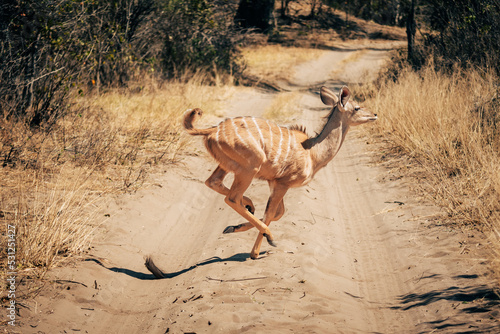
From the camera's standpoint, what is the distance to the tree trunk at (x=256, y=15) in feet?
89.1

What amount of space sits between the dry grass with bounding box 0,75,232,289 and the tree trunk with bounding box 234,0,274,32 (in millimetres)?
16529

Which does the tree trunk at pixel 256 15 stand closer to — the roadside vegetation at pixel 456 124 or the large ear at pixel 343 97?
the roadside vegetation at pixel 456 124

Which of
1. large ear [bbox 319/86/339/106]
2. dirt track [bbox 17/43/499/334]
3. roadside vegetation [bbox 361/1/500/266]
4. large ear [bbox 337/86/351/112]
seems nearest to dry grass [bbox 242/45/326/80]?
roadside vegetation [bbox 361/1/500/266]

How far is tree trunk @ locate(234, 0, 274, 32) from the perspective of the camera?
27172mm

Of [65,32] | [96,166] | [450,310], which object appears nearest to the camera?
[450,310]

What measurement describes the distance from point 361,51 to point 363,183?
20958mm

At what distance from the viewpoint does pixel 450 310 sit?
4.36 meters

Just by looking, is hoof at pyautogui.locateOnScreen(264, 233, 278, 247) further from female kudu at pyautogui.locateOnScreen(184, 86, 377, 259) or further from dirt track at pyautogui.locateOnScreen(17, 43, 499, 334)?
dirt track at pyautogui.locateOnScreen(17, 43, 499, 334)

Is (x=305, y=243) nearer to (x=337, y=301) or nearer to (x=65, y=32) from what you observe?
(x=337, y=301)

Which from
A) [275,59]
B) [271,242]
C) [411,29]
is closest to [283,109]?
[411,29]

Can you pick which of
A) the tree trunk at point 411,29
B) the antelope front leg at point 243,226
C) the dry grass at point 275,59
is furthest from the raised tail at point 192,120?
the dry grass at point 275,59

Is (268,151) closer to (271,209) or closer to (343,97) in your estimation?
(271,209)

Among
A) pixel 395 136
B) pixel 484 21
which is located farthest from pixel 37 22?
pixel 484 21

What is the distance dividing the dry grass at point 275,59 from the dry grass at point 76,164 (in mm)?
9055
